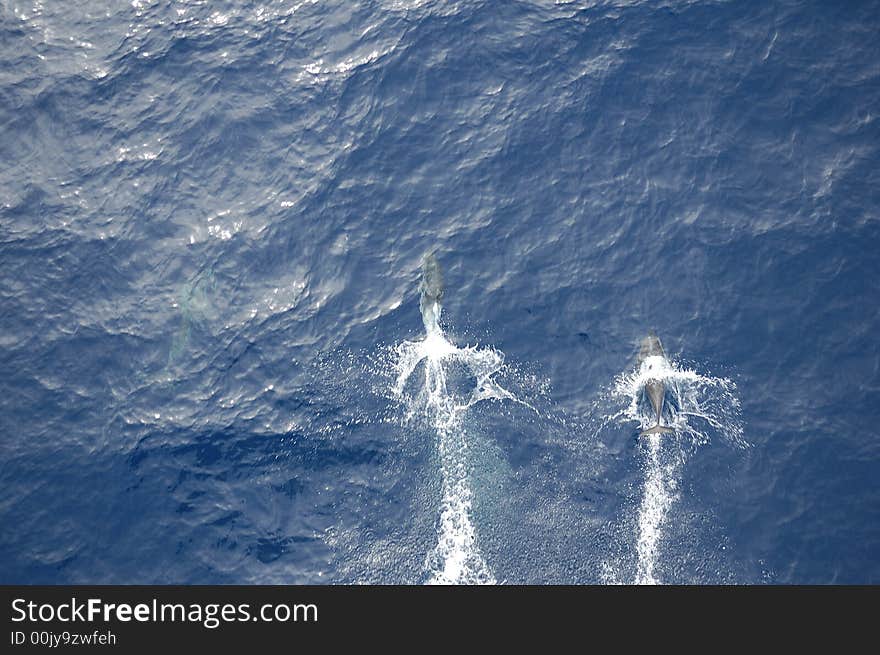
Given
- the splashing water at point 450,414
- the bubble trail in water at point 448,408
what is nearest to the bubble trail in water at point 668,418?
the bubble trail in water at point 448,408

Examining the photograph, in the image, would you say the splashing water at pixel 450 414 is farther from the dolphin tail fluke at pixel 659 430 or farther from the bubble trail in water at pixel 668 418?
the dolphin tail fluke at pixel 659 430

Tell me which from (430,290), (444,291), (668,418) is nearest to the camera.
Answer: (668,418)

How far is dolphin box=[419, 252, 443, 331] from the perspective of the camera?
56594 millimetres

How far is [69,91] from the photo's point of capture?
64.7 m

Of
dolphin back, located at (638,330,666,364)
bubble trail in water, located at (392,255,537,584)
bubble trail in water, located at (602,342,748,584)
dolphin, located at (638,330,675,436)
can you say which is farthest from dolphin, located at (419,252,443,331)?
dolphin, located at (638,330,675,436)

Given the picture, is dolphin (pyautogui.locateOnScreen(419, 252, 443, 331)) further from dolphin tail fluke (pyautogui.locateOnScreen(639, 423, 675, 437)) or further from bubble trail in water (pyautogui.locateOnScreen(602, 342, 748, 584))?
dolphin tail fluke (pyautogui.locateOnScreen(639, 423, 675, 437))

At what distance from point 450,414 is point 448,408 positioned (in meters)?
0.42

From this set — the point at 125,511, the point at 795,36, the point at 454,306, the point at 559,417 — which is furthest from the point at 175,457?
the point at 795,36

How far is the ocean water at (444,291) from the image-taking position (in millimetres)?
51094

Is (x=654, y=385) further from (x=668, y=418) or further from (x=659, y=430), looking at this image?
(x=659, y=430)

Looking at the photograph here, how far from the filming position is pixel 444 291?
57438 millimetres

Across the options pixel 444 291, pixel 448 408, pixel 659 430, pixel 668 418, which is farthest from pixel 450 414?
pixel 668 418

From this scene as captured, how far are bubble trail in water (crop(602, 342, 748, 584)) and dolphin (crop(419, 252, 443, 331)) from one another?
11815 mm

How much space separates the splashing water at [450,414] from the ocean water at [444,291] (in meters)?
0.18
